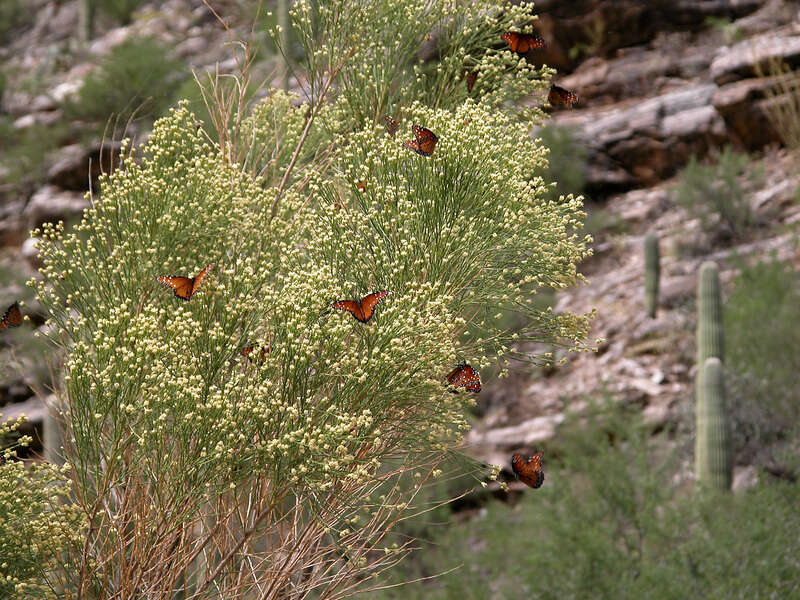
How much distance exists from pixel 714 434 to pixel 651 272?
15.9 ft

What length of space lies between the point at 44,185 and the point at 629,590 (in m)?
20.8

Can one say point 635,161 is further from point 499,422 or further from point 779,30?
point 499,422

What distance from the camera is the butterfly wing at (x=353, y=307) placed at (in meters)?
4.30

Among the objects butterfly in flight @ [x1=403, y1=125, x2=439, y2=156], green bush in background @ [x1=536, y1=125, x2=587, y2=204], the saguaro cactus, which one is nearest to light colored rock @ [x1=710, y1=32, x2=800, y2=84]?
green bush in background @ [x1=536, y1=125, x2=587, y2=204]

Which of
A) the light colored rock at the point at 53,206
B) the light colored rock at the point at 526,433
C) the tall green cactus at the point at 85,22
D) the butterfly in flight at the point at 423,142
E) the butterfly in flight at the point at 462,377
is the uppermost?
the butterfly in flight at the point at 423,142

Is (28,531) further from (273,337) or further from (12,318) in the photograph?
(273,337)

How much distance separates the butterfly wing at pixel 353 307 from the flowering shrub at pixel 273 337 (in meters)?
0.09

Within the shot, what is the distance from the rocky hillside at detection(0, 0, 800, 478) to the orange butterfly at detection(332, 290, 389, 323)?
11.3 meters

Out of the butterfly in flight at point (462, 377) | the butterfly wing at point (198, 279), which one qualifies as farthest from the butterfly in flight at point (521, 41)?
the butterfly wing at point (198, 279)

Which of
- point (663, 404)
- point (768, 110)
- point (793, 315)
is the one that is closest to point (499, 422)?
point (663, 404)

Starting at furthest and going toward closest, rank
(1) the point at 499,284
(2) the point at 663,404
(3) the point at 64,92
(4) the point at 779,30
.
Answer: (3) the point at 64,92, (4) the point at 779,30, (2) the point at 663,404, (1) the point at 499,284

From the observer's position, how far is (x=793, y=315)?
46.8 feet

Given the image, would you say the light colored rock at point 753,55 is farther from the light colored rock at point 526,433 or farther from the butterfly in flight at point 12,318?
the butterfly in flight at point 12,318

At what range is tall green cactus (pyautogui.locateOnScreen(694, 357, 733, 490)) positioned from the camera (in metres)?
12.4
